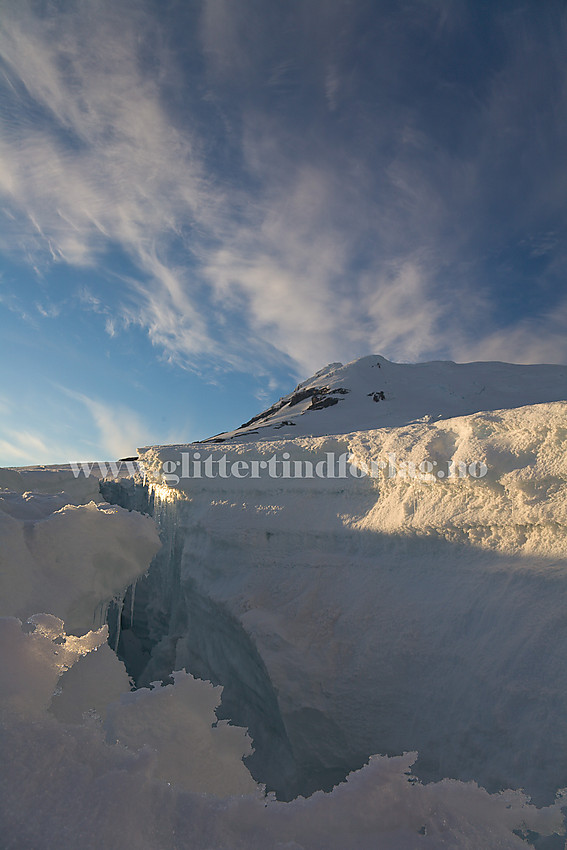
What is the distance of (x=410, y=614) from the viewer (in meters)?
4.10

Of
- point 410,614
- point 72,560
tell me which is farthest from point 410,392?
point 72,560

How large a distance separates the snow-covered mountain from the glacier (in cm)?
898

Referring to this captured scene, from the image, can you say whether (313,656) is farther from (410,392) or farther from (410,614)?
(410,392)

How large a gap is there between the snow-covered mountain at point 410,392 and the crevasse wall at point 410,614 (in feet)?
29.9

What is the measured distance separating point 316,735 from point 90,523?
3546 millimetres

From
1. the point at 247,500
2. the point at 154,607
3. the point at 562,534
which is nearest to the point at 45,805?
the point at 562,534

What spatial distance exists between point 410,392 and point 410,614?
21017 mm

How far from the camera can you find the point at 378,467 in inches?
217

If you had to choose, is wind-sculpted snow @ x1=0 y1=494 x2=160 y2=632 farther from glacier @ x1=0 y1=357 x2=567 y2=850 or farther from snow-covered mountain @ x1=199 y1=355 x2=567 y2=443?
snow-covered mountain @ x1=199 y1=355 x2=567 y2=443

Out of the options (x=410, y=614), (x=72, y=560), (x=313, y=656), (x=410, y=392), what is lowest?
(x=313, y=656)

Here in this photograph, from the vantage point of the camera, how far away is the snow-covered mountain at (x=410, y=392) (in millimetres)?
18000

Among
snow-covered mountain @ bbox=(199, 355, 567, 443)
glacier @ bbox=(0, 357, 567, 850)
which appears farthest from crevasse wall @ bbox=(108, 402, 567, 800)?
snow-covered mountain @ bbox=(199, 355, 567, 443)

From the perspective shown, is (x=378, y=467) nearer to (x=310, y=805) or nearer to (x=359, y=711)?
(x=359, y=711)

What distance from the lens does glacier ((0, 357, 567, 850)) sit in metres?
1.57
